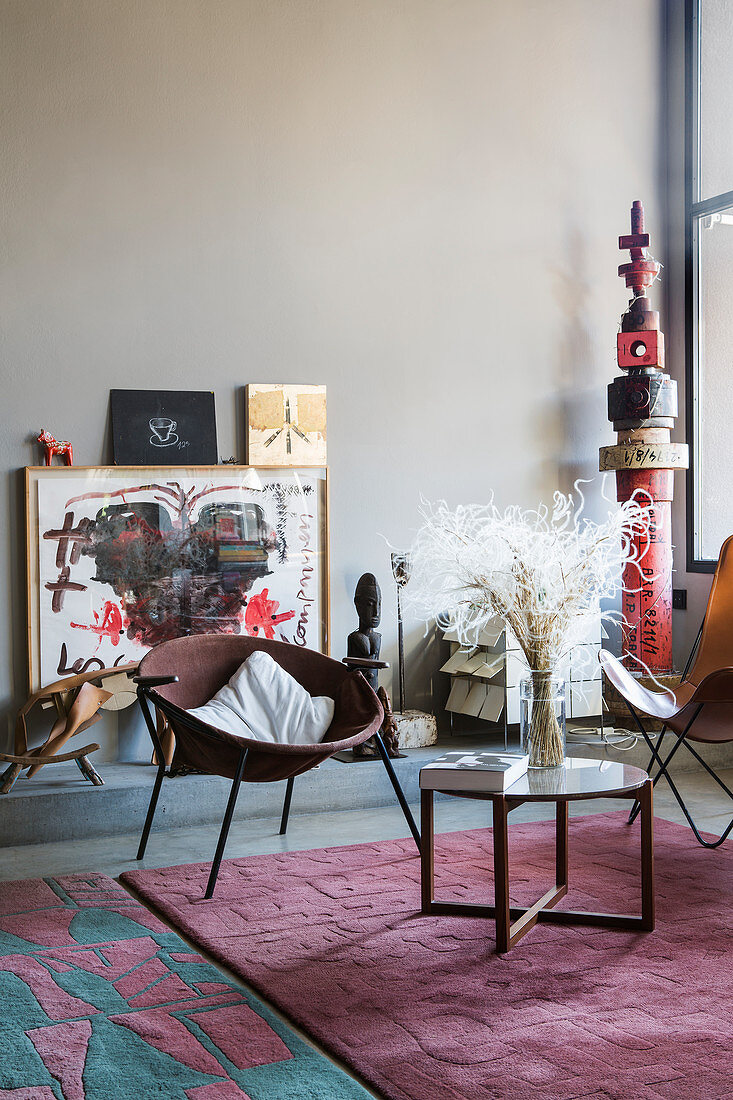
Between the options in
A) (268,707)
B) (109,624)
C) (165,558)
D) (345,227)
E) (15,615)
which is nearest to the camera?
(268,707)

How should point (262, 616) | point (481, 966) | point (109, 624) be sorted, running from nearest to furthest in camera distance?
point (481, 966), point (109, 624), point (262, 616)

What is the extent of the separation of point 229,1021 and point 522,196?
4.39 meters

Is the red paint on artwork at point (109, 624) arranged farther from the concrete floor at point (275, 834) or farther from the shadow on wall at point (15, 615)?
the concrete floor at point (275, 834)

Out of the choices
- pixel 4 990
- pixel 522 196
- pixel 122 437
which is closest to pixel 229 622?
pixel 122 437

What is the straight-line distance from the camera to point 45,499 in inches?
177

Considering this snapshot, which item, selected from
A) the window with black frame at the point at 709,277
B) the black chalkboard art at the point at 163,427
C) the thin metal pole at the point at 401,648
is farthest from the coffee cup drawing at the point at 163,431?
the window with black frame at the point at 709,277

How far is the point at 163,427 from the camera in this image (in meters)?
4.71

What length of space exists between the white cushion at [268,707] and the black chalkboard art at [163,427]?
118cm

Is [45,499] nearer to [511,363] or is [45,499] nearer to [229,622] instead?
[229,622]

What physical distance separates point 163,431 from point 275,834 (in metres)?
1.80

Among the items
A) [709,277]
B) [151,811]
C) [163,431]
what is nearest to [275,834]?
[151,811]

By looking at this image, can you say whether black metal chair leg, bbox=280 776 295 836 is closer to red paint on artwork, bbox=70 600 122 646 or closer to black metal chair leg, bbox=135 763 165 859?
black metal chair leg, bbox=135 763 165 859

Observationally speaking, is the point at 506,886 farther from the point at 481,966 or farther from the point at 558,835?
the point at 558,835

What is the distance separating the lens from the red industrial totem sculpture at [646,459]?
5.25 m
